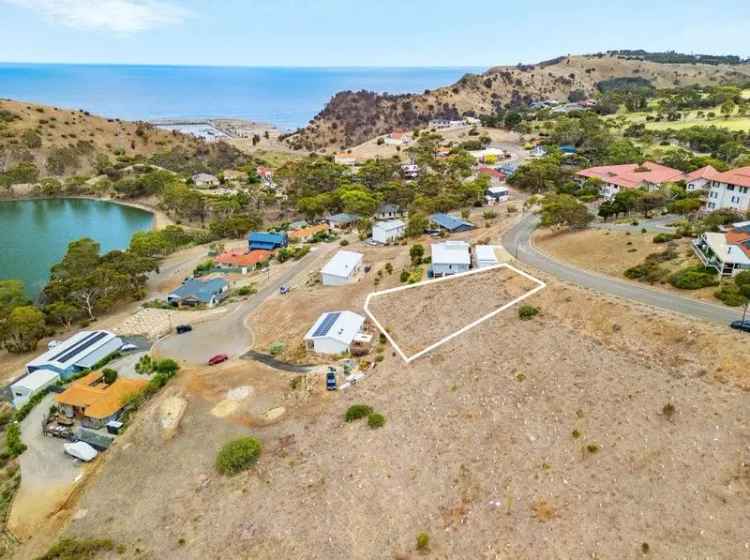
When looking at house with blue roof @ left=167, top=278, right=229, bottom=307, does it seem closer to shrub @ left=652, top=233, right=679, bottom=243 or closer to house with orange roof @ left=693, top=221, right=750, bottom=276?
shrub @ left=652, top=233, right=679, bottom=243

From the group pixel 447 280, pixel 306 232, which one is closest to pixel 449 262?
pixel 447 280

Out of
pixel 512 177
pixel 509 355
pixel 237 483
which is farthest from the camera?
pixel 512 177

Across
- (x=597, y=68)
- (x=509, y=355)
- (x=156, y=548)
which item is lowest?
(x=156, y=548)

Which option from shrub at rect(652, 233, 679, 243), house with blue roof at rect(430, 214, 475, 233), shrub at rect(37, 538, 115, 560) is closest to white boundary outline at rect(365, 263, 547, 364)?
shrub at rect(652, 233, 679, 243)

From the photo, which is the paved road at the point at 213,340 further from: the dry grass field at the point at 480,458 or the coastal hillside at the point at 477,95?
the coastal hillside at the point at 477,95

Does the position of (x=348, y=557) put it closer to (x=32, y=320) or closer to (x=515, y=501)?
(x=515, y=501)

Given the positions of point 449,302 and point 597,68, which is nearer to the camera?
point 449,302

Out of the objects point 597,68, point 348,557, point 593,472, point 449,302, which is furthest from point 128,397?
Result: point 597,68
